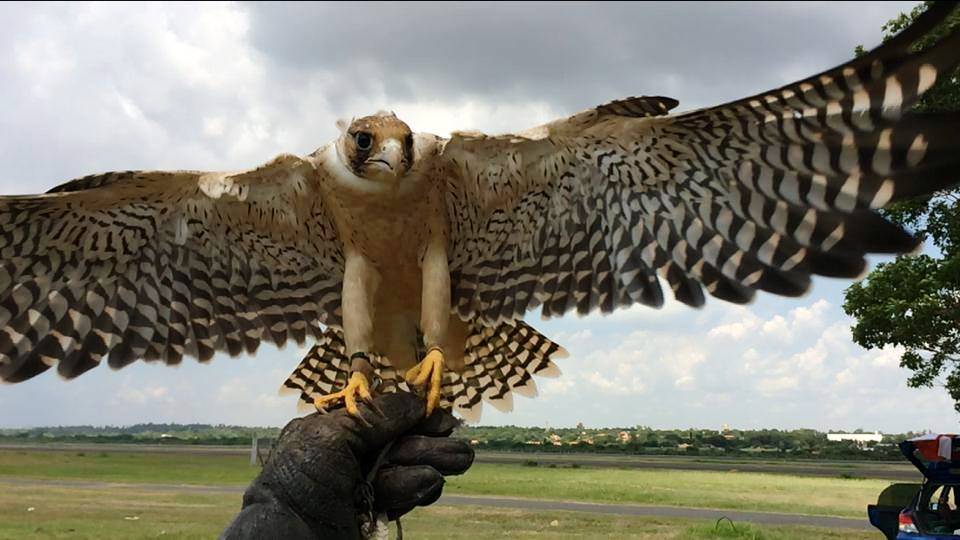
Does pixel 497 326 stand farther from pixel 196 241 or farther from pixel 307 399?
pixel 196 241

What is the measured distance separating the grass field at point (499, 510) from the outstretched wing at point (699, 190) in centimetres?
890

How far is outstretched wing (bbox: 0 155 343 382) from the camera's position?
4586 millimetres

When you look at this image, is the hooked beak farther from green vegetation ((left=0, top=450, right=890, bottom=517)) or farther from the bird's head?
green vegetation ((left=0, top=450, right=890, bottom=517))

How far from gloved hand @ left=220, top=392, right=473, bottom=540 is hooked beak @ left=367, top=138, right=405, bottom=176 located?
1086mm

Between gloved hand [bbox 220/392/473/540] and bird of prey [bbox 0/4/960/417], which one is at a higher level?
bird of prey [bbox 0/4/960/417]

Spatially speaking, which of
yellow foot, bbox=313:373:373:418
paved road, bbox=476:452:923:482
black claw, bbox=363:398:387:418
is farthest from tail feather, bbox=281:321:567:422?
paved road, bbox=476:452:923:482

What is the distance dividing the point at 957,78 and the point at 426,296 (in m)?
8.07

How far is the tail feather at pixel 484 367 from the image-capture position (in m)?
5.07

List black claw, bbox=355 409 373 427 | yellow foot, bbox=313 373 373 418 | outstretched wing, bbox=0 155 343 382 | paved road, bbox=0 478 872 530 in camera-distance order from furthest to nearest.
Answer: paved road, bbox=0 478 872 530, outstretched wing, bbox=0 155 343 382, yellow foot, bbox=313 373 373 418, black claw, bbox=355 409 373 427

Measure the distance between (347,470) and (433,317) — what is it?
918mm

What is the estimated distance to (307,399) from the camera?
16.5ft

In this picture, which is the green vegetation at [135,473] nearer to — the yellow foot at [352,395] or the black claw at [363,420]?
the yellow foot at [352,395]

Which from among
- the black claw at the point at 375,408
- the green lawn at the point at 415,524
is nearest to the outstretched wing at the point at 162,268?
the black claw at the point at 375,408

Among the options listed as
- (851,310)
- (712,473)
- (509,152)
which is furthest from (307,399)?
(712,473)
